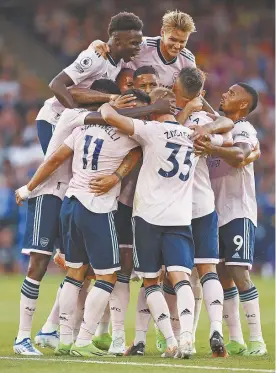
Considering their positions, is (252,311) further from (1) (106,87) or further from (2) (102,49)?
(2) (102,49)

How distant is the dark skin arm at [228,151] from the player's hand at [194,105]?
406 millimetres

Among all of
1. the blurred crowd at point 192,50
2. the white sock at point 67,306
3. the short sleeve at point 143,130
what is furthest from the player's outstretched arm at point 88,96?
the blurred crowd at point 192,50

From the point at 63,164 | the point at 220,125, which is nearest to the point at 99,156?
the point at 63,164

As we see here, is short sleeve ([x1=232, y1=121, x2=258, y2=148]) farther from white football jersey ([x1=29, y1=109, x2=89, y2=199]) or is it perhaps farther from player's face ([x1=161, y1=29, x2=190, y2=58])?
white football jersey ([x1=29, y1=109, x2=89, y2=199])

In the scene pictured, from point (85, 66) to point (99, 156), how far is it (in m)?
1.03

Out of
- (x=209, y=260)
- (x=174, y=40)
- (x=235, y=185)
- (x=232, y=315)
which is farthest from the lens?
(x=174, y=40)

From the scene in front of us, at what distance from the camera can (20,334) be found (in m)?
9.06

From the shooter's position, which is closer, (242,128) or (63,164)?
(63,164)

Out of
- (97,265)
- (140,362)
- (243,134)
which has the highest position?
(243,134)

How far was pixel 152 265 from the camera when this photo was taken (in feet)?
28.5

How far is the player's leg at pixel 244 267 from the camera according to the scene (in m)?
9.38

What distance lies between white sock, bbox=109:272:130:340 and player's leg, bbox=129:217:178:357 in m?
0.34

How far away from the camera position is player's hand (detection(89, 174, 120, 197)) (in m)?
8.68

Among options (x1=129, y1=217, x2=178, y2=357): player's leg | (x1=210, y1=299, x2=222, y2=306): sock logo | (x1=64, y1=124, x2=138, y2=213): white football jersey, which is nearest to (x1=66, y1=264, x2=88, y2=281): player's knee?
(x1=129, y1=217, x2=178, y2=357): player's leg
